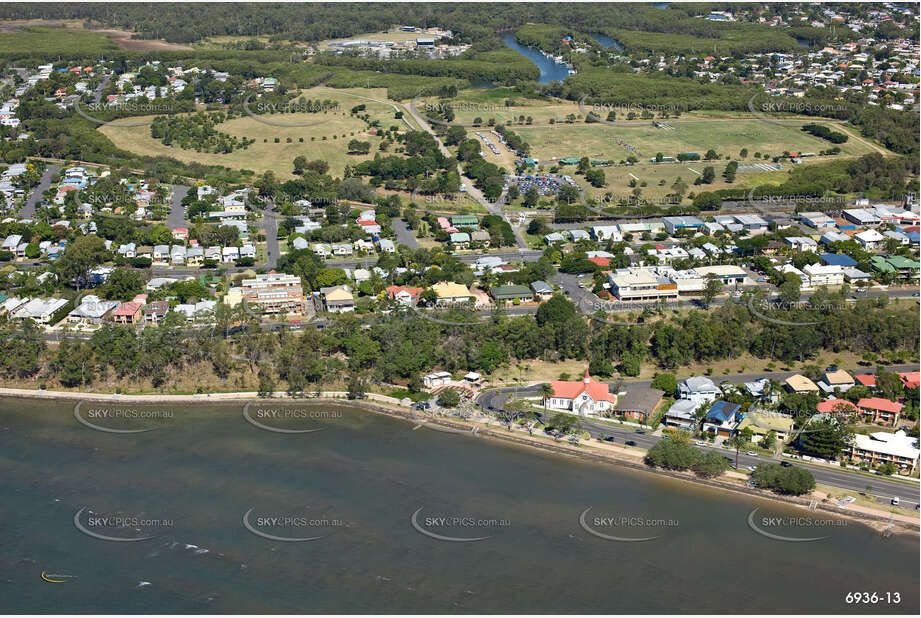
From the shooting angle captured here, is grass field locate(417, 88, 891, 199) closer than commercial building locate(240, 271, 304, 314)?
No

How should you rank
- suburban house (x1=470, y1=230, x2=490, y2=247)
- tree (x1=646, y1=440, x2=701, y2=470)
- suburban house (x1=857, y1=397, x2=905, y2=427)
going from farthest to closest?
suburban house (x1=470, y1=230, x2=490, y2=247)
suburban house (x1=857, y1=397, x2=905, y2=427)
tree (x1=646, y1=440, x2=701, y2=470)

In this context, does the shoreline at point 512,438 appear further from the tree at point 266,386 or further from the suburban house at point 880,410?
the suburban house at point 880,410

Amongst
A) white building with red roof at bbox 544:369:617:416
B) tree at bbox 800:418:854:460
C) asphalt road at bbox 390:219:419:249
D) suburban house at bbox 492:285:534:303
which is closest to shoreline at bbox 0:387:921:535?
white building with red roof at bbox 544:369:617:416

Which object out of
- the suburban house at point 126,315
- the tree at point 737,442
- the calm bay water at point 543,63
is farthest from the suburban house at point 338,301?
the calm bay water at point 543,63

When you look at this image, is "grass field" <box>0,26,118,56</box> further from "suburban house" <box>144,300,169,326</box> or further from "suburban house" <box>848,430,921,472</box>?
"suburban house" <box>848,430,921,472</box>

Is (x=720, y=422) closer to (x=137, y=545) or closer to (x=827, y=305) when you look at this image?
(x=827, y=305)

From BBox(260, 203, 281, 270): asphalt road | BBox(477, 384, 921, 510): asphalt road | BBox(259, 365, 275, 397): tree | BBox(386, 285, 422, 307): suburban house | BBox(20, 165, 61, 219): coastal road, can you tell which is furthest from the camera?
BBox(20, 165, 61, 219): coastal road

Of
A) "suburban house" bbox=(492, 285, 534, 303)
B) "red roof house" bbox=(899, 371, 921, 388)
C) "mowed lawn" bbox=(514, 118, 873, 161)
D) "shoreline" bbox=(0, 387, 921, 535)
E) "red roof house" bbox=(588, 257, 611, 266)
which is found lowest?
"shoreline" bbox=(0, 387, 921, 535)

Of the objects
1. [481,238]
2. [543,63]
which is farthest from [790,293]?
[543,63]
